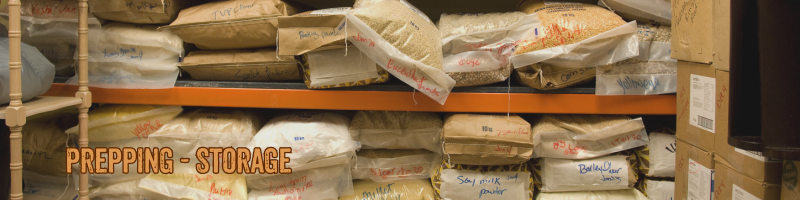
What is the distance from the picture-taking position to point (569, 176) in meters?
1.40

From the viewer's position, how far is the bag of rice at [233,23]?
132 cm

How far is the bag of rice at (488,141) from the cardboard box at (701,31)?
0.48 meters

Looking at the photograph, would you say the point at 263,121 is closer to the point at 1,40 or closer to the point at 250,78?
the point at 250,78

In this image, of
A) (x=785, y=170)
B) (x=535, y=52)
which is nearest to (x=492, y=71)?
(x=535, y=52)

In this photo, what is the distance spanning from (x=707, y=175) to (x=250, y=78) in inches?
54.3

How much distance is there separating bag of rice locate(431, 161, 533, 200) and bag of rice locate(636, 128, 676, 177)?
0.41 metres

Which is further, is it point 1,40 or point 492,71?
point 492,71

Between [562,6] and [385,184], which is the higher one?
[562,6]

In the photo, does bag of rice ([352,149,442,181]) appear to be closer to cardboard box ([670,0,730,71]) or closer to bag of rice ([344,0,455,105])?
bag of rice ([344,0,455,105])

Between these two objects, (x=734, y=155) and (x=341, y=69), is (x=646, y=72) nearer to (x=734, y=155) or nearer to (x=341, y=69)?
(x=734, y=155)

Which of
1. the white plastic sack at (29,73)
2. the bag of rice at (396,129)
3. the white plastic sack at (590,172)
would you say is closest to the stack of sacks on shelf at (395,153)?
the bag of rice at (396,129)

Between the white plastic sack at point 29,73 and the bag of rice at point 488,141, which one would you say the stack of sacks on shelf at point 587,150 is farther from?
the white plastic sack at point 29,73

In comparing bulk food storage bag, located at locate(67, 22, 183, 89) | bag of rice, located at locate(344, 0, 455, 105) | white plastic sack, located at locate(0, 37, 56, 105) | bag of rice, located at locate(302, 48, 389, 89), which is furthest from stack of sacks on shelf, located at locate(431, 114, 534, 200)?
white plastic sack, located at locate(0, 37, 56, 105)

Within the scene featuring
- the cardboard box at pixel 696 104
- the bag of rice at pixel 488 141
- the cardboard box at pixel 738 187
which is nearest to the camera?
the cardboard box at pixel 738 187
